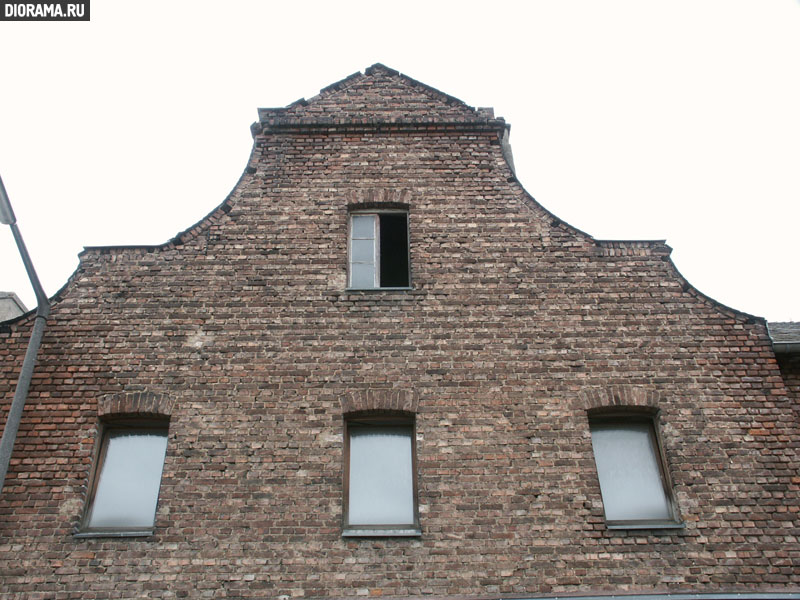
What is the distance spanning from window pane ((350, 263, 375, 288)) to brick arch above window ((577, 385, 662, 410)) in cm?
311

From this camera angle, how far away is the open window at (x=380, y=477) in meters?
7.24

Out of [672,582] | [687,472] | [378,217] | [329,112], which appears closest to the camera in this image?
[672,582]

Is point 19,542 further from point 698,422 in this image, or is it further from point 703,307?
point 703,307

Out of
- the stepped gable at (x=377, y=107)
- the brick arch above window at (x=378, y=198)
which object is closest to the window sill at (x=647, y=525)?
the brick arch above window at (x=378, y=198)

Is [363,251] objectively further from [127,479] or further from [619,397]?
[127,479]

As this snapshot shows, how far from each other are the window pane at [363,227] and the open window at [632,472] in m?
3.89

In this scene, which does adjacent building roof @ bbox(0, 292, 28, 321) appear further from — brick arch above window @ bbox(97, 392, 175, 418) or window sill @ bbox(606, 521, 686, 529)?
window sill @ bbox(606, 521, 686, 529)

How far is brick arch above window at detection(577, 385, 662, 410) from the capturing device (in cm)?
770

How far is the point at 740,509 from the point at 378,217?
18.9ft

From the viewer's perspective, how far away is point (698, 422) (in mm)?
7625

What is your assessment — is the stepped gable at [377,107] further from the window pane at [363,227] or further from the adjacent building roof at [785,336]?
the adjacent building roof at [785,336]

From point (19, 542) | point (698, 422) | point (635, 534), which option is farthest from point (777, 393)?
point (19, 542)

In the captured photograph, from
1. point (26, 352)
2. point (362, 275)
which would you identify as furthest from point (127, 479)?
point (362, 275)

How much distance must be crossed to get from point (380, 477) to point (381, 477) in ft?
0.04
